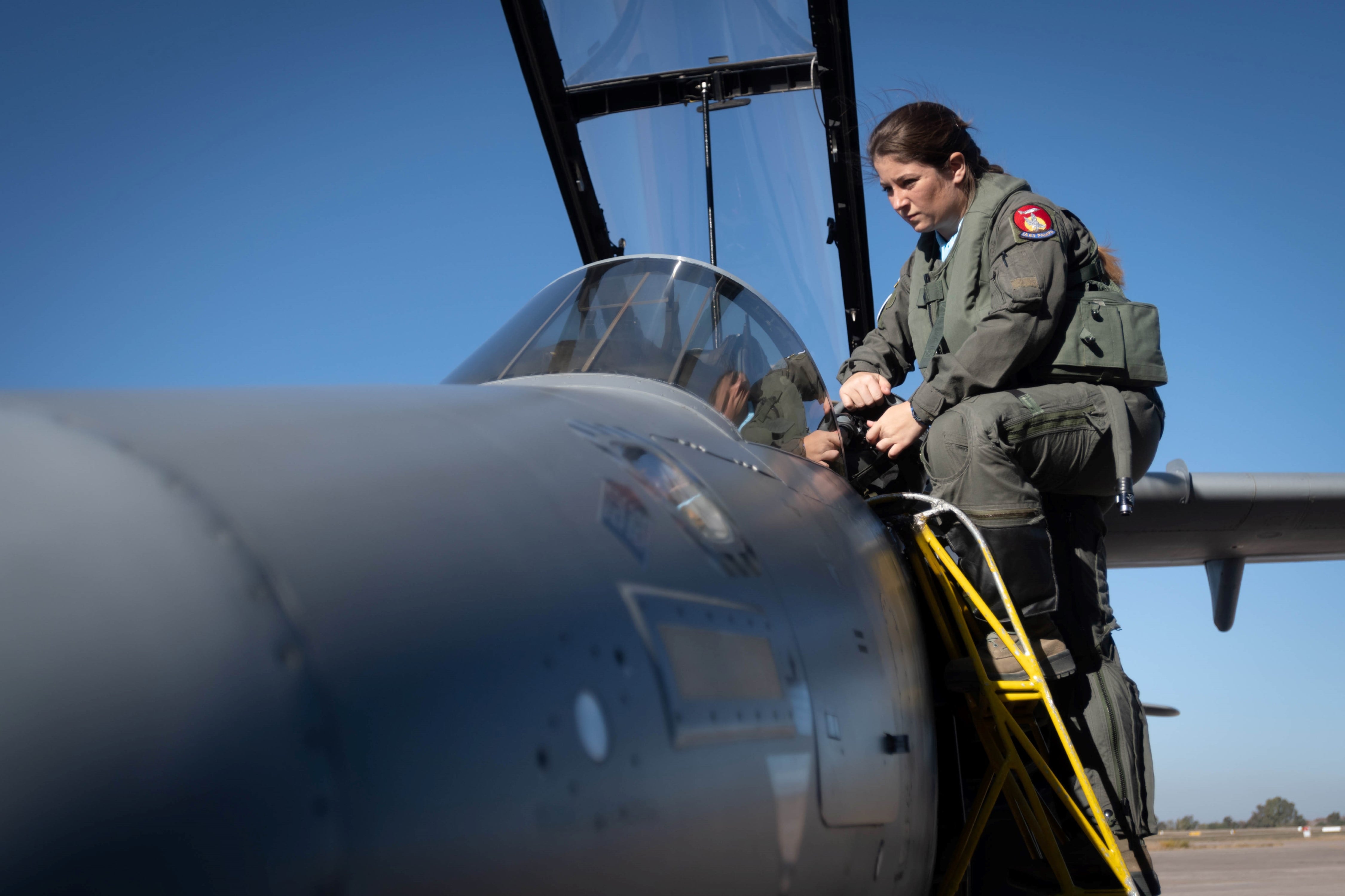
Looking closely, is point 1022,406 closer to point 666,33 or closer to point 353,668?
point 353,668

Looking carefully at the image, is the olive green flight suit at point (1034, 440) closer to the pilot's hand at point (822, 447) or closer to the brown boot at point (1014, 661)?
the brown boot at point (1014, 661)

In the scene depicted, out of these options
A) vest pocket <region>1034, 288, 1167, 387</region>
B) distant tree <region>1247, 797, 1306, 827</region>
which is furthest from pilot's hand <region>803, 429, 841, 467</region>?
distant tree <region>1247, 797, 1306, 827</region>

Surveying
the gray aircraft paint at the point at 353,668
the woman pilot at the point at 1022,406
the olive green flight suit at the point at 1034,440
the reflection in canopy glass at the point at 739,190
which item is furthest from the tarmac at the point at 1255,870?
the gray aircraft paint at the point at 353,668

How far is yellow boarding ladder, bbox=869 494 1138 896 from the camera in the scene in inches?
90.1

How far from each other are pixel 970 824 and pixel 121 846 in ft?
6.83

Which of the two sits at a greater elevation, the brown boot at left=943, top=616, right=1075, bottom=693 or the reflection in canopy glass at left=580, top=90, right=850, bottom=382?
the reflection in canopy glass at left=580, top=90, right=850, bottom=382

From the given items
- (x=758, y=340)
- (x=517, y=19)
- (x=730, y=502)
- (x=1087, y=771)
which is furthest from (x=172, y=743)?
(x=517, y=19)

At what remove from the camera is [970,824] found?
7.52 ft

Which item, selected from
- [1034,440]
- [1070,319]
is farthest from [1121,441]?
[1070,319]

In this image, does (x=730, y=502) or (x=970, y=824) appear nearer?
(x=730, y=502)

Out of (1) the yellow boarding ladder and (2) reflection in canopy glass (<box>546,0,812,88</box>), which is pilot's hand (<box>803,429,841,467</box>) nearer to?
(1) the yellow boarding ladder

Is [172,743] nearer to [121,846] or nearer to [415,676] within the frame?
[121,846]

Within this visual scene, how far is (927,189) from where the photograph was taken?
3.44 metres

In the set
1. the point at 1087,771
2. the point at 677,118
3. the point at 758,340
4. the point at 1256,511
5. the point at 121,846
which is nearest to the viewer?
the point at 121,846
